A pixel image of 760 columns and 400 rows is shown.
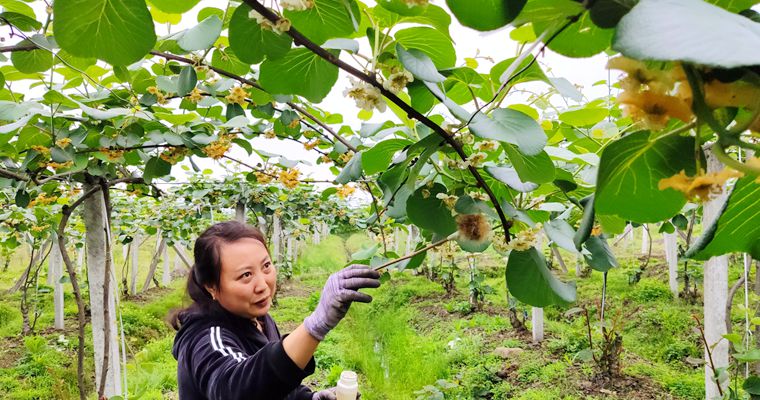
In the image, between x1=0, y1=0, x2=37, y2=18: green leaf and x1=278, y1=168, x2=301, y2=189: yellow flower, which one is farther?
x1=278, y1=168, x2=301, y2=189: yellow flower

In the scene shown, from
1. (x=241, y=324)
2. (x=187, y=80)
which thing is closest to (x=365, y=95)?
(x=187, y=80)

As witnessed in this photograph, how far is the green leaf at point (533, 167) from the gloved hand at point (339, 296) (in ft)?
1.21

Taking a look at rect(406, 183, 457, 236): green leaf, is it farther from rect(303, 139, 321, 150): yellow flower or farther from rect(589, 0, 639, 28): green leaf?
rect(303, 139, 321, 150): yellow flower

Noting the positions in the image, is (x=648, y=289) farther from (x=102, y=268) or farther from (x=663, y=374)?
(x=102, y=268)

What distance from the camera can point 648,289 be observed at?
546 centimetres

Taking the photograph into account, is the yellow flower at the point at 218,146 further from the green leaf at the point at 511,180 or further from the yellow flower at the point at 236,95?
the green leaf at the point at 511,180

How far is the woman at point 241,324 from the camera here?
0.85 m

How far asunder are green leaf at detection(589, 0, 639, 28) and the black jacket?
781 millimetres

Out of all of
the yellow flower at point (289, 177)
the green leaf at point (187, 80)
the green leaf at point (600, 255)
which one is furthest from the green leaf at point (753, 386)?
the yellow flower at point (289, 177)

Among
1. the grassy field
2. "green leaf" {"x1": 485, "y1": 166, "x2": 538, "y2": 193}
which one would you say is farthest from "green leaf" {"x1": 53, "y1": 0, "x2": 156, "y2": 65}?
the grassy field

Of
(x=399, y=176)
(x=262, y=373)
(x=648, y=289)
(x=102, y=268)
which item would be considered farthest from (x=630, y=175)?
(x=648, y=289)

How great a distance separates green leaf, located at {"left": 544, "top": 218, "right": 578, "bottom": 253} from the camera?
2.08ft

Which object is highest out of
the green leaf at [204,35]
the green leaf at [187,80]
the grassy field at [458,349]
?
the green leaf at [187,80]

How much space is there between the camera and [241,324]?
128 cm
